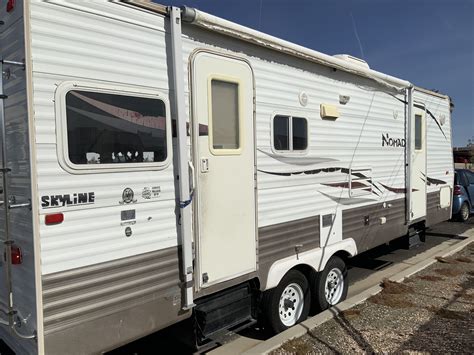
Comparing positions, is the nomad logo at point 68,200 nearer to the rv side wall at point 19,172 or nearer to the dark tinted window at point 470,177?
the rv side wall at point 19,172

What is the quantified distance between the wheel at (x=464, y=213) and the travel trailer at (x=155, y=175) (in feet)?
26.9

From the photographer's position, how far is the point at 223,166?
150 inches

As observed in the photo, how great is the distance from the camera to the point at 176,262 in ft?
11.3

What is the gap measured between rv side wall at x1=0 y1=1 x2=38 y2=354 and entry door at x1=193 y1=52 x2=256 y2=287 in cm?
127

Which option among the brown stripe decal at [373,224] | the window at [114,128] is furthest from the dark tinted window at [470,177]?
the window at [114,128]

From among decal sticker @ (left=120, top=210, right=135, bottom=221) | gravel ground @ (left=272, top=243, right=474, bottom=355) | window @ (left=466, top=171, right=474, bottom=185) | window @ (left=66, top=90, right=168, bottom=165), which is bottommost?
gravel ground @ (left=272, top=243, right=474, bottom=355)

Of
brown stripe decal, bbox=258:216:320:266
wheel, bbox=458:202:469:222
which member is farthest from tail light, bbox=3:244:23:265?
wheel, bbox=458:202:469:222

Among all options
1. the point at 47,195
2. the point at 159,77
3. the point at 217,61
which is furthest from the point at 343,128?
the point at 47,195

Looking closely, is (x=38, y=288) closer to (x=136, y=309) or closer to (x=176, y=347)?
(x=136, y=309)

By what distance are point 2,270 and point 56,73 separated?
4.83 feet

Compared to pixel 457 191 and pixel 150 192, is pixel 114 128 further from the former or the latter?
pixel 457 191

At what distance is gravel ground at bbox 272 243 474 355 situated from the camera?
405cm

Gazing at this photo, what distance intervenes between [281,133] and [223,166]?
0.93m

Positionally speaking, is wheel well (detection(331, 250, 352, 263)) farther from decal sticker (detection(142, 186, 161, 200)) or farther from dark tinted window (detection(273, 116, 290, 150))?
decal sticker (detection(142, 186, 161, 200))
